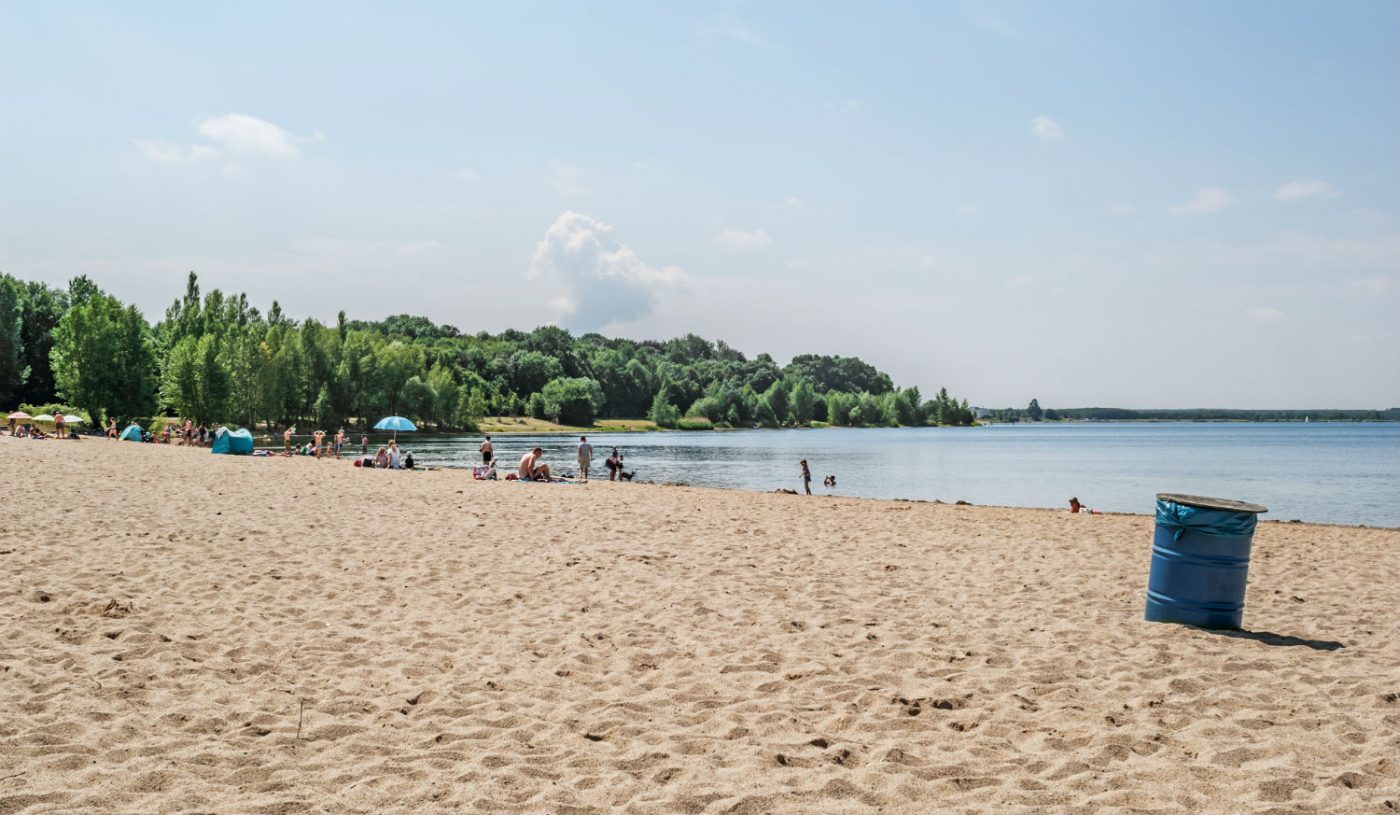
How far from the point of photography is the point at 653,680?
661 centimetres

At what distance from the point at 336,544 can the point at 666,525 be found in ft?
18.6

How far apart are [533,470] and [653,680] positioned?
2187cm

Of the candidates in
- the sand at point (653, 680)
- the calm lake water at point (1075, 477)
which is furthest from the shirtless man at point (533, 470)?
the sand at point (653, 680)

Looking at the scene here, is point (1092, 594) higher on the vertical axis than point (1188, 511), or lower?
lower

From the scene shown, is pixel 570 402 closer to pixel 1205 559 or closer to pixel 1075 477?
pixel 1075 477

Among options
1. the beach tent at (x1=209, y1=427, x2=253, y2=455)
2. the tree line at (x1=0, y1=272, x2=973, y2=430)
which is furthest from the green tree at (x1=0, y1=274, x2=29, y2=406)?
the beach tent at (x1=209, y1=427, x2=253, y2=455)

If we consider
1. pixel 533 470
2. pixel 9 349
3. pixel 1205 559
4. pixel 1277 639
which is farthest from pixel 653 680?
pixel 9 349

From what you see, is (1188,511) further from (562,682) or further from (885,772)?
(562,682)

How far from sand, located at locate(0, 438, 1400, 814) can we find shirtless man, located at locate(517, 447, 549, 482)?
47.1 feet

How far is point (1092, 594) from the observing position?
10359 millimetres

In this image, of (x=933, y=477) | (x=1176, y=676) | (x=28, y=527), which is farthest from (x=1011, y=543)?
(x=933, y=477)

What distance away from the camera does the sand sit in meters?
4.68

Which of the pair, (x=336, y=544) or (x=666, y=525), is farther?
(x=666, y=525)

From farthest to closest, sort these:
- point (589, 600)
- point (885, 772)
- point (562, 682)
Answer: point (589, 600), point (562, 682), point (885, 772)
